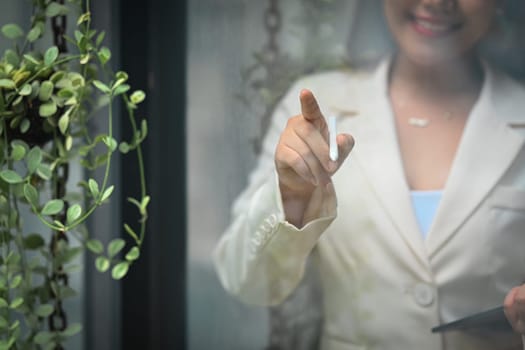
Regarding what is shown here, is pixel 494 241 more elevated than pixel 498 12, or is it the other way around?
pixel 498 12

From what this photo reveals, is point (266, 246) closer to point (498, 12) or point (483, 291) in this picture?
point (483, 291)

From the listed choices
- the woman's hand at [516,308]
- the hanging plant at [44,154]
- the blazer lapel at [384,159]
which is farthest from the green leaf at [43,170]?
the woman's hand at [516,308]

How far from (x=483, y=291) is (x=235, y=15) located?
0.63 metres

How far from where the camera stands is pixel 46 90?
1.03m

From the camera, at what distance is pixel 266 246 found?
3.61 ft

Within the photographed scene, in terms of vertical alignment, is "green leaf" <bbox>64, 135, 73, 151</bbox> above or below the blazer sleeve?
above

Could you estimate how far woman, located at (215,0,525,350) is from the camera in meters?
1.07

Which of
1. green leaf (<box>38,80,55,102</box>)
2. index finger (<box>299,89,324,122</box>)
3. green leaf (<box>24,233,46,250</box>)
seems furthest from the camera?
green leaf (<box>24,233,46,250</box>)

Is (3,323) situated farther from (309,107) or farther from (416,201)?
(416,201)

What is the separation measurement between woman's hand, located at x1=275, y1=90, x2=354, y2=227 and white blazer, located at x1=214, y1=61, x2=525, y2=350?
19 mm

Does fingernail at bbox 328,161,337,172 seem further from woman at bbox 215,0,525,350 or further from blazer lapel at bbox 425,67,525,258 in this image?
blazer lapel at bbox 425,67,525,258

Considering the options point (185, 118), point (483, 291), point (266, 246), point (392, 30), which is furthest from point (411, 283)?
point (185, 118)

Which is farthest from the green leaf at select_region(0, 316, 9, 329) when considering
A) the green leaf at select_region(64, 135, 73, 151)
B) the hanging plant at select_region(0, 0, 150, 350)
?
the green leaf at select_region(64, 135, 73, 151)

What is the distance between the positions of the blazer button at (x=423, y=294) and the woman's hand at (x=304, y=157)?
228mm
